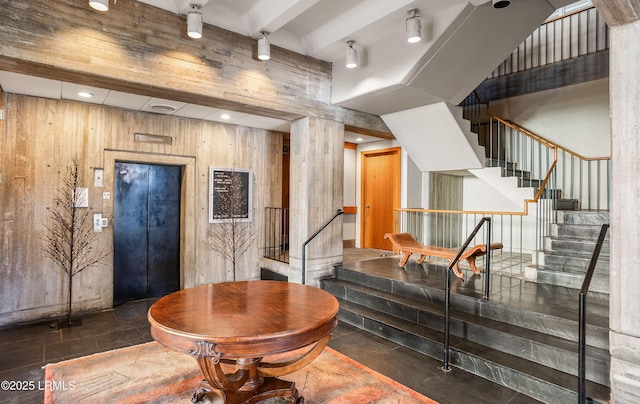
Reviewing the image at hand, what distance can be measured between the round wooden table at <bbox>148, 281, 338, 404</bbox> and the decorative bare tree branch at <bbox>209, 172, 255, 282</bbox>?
3040 mm

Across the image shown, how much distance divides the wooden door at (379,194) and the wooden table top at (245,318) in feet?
15.5

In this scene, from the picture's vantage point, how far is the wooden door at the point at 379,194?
7195 mm

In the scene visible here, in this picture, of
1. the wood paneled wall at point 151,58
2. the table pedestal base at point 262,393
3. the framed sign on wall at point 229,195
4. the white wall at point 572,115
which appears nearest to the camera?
the table pedestal base at point 262,393

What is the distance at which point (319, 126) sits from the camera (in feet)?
16.3

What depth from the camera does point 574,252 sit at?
4523mm

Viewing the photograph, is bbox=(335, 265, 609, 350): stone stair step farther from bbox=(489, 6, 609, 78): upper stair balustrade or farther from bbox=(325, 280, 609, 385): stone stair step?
bbox=(489, 6, 609, 78): upper stair balustrade

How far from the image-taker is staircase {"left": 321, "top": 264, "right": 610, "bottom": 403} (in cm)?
269

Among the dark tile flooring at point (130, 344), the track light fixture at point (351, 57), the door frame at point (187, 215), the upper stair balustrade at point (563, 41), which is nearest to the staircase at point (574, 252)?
the dark tile flooring at point (130, 344)

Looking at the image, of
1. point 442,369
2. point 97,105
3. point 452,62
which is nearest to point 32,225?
point 97,105

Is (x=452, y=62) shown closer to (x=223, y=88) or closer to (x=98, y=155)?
(x=223, y=88)

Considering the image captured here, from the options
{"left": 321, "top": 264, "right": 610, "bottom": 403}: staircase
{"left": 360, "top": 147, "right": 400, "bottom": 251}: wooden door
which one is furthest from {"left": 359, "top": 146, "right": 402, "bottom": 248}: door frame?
{"left": 321, "top": 264, "right": 610, "bottom": 403}: staircase

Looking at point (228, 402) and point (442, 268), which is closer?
point (228, 402)

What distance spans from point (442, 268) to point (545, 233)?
1.83 meters

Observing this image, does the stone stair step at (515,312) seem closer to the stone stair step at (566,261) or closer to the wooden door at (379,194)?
the stone stair step at (566,261)
